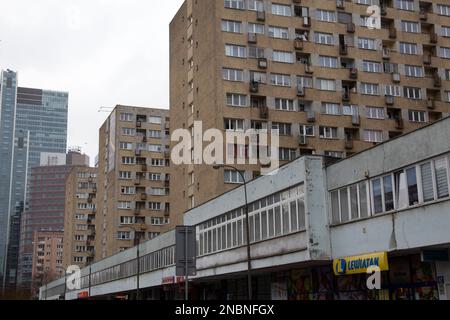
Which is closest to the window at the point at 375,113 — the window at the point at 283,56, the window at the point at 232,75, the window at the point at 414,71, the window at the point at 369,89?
the window at the point at 369,89

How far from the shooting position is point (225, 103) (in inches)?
2281

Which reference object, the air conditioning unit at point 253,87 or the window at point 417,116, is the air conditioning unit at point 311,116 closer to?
the air conditioning unit at point 253,87

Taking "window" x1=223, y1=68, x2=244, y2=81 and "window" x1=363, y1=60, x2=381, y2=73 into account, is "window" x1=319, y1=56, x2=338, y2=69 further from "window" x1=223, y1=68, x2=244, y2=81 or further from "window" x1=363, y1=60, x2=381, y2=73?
"window" x1=223, y1=68, x2=244, y2=81

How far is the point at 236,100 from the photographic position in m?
58.8

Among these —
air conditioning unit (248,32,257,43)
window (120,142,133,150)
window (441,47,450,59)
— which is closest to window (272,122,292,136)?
air conditioning unit (248,32,257,43)

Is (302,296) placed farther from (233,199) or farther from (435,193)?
(435,193)

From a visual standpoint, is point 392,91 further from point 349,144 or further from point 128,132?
point 128,132

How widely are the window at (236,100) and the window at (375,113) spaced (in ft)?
44.0

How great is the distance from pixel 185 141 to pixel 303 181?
1449 inches

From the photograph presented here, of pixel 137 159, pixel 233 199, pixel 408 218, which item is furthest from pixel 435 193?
pixel 137 159

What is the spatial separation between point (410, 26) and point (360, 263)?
1881 inches

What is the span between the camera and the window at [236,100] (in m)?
58.4

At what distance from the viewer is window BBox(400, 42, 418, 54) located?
216 ft

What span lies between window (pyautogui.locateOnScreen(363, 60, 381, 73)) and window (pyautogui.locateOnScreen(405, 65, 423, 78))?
328cm
